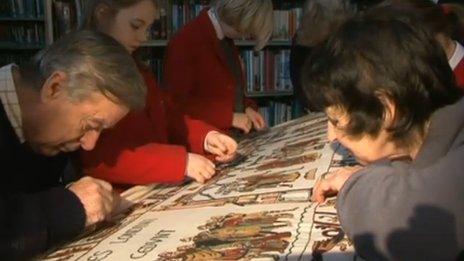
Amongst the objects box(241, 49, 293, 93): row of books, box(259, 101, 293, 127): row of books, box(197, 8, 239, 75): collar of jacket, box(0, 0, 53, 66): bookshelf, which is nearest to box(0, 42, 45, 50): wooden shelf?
box(0, 0, 53, 66): bookshelf

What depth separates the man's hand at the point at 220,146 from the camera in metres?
1.57

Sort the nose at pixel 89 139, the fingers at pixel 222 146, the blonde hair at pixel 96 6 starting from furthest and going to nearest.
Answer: the fingers at pixel 222 146 < the blonde hair at pixel 96 6 < the nose at pixel 89 139

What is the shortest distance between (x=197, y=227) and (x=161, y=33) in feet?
8.83

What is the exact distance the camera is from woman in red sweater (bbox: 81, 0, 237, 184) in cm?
135

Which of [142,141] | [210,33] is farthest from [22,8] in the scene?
[142,141]

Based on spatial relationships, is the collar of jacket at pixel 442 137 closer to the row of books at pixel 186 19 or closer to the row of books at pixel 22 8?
the row of books at pixel 186 19

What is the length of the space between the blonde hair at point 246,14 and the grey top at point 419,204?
3.96 ft

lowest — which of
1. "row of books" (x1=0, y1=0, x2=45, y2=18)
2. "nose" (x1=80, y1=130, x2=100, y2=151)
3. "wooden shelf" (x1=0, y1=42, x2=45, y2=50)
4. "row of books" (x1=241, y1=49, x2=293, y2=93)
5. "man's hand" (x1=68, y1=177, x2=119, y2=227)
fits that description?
"row of books" (x1=241, y1=49, x2=293, y2=93)

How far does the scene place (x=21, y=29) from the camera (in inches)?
140

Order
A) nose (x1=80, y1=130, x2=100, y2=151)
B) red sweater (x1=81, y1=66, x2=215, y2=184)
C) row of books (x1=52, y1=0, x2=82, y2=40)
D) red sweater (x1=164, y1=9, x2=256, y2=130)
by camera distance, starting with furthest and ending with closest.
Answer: row of books (x1=52, y1=0, x2=82, y2=40) → red sweater (x1=164, y1=9, x2=256, y2=130) → red sweater (x1=81, y1=66, x2=215, y2=184) → nose (x1=80, y1=130, x2=100, y2=151)

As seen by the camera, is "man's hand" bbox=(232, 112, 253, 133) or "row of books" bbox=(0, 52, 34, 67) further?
"row of books" bbox=(0, 52, 34, 67)

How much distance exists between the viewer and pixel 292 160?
A: 1420mm

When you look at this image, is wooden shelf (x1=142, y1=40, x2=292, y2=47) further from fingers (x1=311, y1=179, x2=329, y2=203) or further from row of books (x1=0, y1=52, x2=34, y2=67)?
fingers (x1=311, y1=179, x2=329, y2=203)

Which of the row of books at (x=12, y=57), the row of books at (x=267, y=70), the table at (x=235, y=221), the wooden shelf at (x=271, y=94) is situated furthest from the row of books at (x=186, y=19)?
the table at (x=235, y=221)
